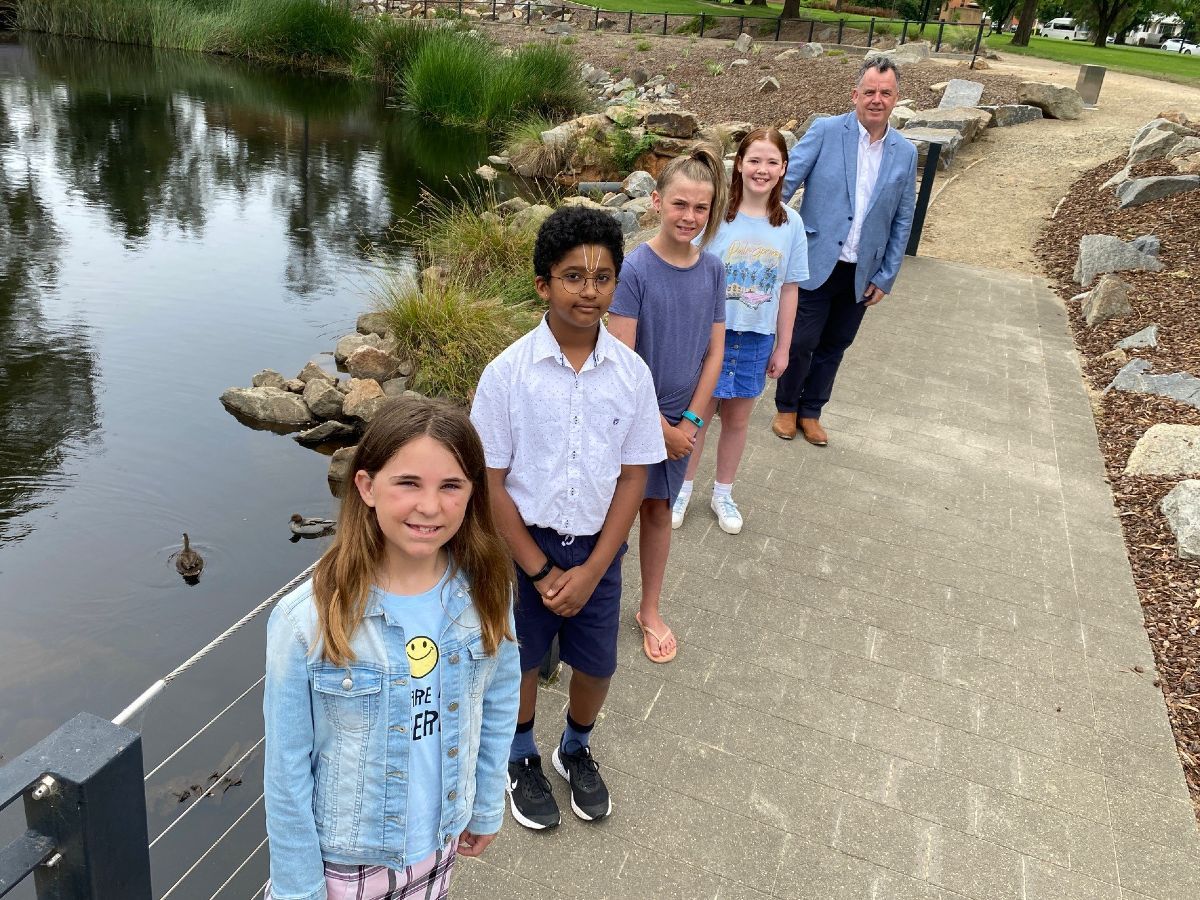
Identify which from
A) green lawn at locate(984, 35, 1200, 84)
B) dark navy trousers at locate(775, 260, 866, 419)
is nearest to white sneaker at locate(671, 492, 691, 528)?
dark navy trousers at locate(775, 260, 866, 419)

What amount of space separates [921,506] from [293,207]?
35.3 ft

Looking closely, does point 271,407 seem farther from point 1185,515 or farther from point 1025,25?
point 1025,25

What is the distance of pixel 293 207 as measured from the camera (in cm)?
1290

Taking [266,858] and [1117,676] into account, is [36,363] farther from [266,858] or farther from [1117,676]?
[1117,676]

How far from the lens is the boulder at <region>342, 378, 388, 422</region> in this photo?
700 cm

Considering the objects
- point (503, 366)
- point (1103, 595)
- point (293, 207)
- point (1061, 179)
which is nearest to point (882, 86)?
point (1103, 595)

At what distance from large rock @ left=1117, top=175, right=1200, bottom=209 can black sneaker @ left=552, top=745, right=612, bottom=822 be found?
9.63 m

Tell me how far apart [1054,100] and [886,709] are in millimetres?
15104

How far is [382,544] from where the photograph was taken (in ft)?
5.52

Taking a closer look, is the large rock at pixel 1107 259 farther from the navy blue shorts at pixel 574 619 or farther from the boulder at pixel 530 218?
the navy blue shorts at pixel 574 619

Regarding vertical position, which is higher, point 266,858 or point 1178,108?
point 1178,108

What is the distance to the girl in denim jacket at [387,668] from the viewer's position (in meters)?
1.58

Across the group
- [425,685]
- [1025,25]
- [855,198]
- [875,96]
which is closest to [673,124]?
[855,198]

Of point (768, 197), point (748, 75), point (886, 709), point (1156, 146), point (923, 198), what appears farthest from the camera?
point (748, 75)
